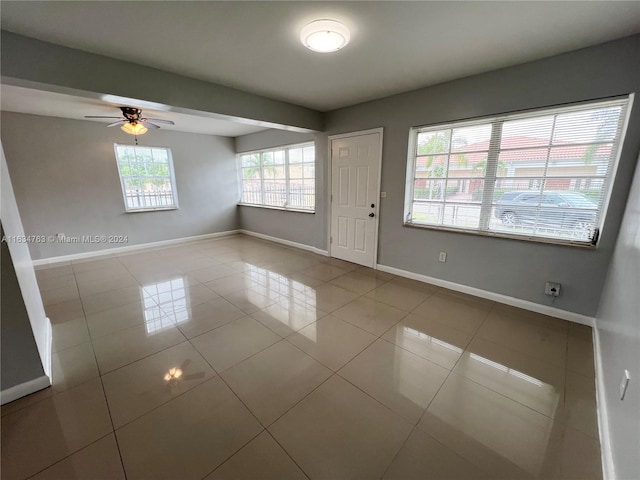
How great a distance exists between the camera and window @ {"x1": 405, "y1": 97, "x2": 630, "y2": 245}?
7.47 feet

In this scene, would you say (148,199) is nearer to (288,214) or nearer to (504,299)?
(288,214)

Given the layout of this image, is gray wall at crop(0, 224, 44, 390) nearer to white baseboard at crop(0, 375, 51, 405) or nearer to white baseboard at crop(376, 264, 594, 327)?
white baseboard at crop(0, 375, 51, 405)

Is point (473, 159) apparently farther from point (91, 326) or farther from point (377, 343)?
point (91, 326)

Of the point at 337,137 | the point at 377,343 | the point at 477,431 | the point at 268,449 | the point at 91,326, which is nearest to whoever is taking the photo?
the point at 268,449

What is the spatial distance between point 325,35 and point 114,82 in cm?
200

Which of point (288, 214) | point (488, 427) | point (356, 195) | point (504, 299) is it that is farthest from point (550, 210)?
point (288, 214)

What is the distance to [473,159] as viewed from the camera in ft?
9.66

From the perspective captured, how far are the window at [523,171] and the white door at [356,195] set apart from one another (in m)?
0.59

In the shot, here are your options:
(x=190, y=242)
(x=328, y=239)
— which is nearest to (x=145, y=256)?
(x=190, y=242)

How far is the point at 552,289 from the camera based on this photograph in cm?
256

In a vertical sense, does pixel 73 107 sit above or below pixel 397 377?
above

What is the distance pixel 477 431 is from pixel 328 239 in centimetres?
351

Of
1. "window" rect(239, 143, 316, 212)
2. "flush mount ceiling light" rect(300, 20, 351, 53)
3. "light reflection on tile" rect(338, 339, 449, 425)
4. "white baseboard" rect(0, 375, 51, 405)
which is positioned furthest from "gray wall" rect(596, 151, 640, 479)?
"window" rect(239, 143, 316, 212)

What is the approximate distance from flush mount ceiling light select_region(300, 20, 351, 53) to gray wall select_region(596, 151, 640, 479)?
2.35 m
